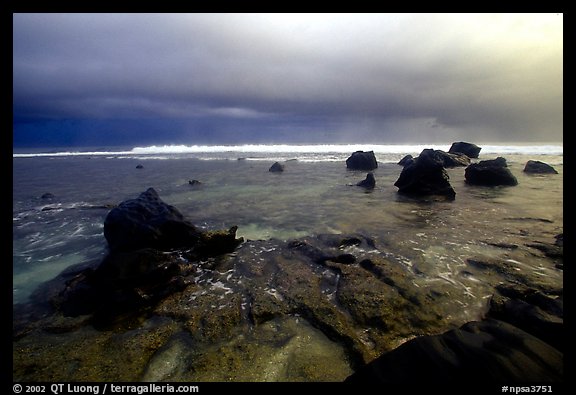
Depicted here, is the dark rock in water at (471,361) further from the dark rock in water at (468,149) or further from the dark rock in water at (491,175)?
the dark rock in water at (468,149)

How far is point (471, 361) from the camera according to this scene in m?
2.71

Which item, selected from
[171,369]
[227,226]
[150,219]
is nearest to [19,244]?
[150,219]

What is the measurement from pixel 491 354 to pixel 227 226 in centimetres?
914

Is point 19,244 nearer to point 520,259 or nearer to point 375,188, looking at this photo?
point 520,259

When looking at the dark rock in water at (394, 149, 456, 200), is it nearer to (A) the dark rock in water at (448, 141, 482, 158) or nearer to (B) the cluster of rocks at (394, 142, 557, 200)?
(B) the cluster of rocks at (394, 142, 557, 200)

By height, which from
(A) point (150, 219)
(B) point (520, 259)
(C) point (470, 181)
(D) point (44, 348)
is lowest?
(D) point (44, 348)

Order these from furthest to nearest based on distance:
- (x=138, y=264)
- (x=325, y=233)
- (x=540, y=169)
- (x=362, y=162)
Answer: (x=362, y=162) < (x=540, y=169) < (x=325, y=233) < (x=138, y=264)

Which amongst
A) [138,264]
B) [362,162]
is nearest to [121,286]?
[138,264]

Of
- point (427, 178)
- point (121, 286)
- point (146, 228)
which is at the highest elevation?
point (427, 178)

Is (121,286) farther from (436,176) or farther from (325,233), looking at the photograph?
(436,176)

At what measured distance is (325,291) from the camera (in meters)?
5.48

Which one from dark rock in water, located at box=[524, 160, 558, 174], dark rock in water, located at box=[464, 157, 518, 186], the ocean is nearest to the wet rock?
the ocean

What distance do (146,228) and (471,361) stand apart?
8052 millimetres

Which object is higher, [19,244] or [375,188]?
[375,188]
